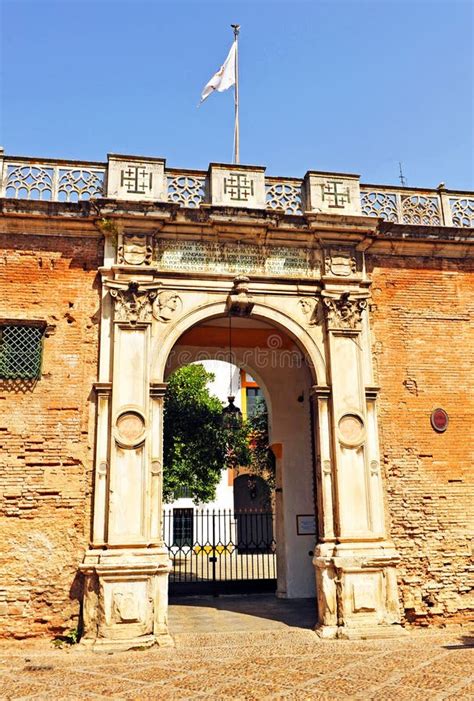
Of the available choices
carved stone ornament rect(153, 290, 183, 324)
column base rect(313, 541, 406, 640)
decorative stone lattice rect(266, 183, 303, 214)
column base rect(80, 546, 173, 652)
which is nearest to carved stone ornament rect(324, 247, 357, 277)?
decorative stone lattice rect(266, 183, 303, 214)

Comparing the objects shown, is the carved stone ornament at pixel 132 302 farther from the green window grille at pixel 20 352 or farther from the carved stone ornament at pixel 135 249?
the green window grille at pixel 20 352

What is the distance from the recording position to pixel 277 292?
10.1m

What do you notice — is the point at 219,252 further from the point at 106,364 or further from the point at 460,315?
the point at 460,315

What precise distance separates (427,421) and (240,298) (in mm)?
3700

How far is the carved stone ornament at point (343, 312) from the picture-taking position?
10.0 m

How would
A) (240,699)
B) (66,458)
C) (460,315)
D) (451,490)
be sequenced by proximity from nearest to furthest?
(240,699)
(66,458)
(451,490)
(460,315)

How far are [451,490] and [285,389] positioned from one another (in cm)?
431

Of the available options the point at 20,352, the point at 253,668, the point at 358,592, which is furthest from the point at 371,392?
the point at 20,352

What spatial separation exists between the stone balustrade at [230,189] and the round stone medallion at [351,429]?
138 inches

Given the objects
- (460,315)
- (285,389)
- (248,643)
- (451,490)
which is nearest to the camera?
(248,643)

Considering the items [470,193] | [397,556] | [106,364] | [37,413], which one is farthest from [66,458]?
[470,193]

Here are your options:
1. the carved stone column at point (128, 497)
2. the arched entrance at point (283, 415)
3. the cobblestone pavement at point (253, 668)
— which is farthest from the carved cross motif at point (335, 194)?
the cobblestone pavement at point (253, 668)

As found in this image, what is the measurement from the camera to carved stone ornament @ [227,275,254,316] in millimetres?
9820

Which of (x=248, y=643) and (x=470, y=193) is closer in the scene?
(x=248, y=643)
